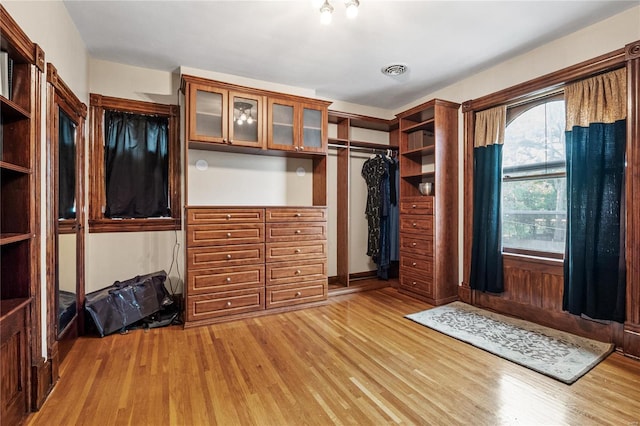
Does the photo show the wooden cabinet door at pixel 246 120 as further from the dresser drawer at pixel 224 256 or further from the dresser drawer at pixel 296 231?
the dresser drawer at pixel 224 256

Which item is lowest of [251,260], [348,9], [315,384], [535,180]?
[315,384]

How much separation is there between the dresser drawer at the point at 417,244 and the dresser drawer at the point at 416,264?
60 millimetres

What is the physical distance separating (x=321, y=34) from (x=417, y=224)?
7.71 ft

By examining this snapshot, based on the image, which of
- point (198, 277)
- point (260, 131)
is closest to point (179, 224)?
point (198, 277)

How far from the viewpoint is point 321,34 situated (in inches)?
103

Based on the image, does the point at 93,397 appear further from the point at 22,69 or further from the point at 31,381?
the point at 22,69

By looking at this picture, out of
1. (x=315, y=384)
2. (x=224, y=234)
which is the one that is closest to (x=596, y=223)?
(x=315, y=384)

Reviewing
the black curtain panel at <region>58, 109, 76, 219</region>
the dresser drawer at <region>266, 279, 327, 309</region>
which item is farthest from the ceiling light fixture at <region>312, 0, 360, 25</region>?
the dresser drawer at <region>266, 279, 327, 309</region>

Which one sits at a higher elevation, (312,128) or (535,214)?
(312,128)

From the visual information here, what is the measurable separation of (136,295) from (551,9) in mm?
4205

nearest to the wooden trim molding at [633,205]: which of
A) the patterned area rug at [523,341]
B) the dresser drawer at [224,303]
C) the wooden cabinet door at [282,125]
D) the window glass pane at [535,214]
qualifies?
the patterned area rug at [523,341]

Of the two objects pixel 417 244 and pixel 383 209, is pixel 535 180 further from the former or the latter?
pixel 383 209

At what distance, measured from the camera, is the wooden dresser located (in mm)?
2896

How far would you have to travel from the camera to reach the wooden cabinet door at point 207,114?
293 centimetres
